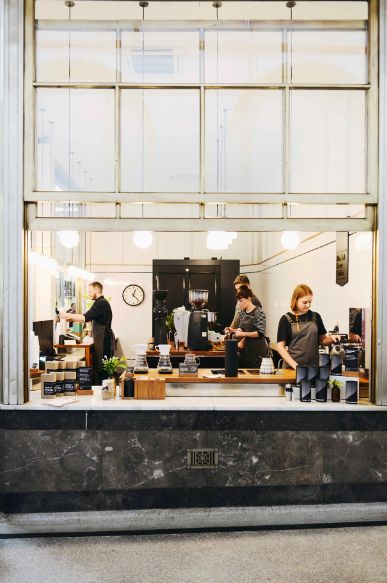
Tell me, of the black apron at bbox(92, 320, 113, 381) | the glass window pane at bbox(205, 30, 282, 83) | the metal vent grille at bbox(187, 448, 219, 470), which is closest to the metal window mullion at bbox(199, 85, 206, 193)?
the glass window pane at bbox(205, 30, 282, 83)

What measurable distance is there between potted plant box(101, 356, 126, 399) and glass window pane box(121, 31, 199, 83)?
6.67 feet

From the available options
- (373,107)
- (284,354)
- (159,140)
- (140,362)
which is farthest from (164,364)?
(373,107)

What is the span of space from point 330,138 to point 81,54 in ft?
5.90

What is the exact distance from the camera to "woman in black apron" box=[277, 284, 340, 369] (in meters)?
4.59

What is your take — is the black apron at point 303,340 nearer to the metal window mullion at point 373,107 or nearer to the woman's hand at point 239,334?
the woman's hand at point 239,334

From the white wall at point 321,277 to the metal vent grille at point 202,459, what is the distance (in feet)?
4.96

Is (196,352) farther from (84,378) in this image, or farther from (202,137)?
(202,137)

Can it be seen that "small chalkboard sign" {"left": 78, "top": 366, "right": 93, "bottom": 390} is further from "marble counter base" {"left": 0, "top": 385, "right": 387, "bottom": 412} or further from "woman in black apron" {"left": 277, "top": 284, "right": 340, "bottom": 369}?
"woman in black apron" {"left": 277, "top": 284, "right": 340, "bottom": 369}

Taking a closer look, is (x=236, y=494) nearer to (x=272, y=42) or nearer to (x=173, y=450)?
(x=173, y=450)

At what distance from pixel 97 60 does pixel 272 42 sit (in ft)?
3.98

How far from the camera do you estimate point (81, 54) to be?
12.0 ft

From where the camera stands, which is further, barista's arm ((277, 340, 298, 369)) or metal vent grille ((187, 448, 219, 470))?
barista's arm ((277, 340, 298, 369))

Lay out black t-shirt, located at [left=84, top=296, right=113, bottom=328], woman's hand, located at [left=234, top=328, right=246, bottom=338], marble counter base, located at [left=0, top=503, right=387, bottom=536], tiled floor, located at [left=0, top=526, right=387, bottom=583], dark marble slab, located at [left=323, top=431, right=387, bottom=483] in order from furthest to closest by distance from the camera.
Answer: black t-shirt, located at [left=84, top=296, right=113, bottom=328] → woman's hand, located at [left=234, top=328, right=246, bottom=338] → dark marble slab, located at [left=323, top=431, right=387, bottom=483] → marble counter base, located at [left=0, top=503, right=387, bottom=536] → tiled floor, located at [left=0, top=526, right=387, bottom=583]

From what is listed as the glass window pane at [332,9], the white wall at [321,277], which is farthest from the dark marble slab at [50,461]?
the glass window pane at [332,9]
